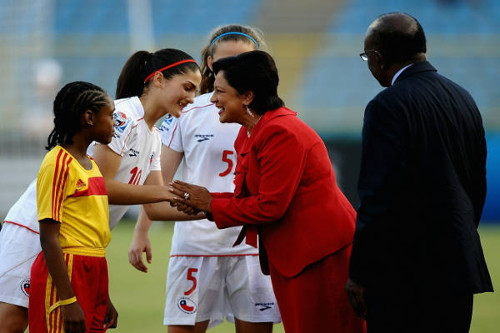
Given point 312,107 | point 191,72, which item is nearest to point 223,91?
point 191,72

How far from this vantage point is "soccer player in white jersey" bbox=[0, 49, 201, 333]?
3639 mm

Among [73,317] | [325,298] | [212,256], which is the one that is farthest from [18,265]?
[325,298]

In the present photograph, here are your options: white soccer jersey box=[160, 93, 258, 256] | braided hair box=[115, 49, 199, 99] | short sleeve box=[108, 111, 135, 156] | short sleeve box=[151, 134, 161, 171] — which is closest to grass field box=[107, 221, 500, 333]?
white soccer jersey box=[160, 93, 258, 256]

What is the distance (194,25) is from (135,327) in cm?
1540

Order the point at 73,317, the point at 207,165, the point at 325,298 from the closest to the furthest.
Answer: the point at 73,317 < the point at 325,298 < the point at 207,165

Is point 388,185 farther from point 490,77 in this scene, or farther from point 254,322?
point 490,77

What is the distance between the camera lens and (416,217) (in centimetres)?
302

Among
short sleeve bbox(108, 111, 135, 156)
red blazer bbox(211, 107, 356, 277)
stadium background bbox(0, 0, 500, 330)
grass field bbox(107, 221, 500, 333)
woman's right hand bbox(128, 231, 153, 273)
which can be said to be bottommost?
grass field bbox(107, 221, 500, 333)

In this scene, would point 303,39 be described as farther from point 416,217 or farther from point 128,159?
point 416,217

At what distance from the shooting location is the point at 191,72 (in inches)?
164

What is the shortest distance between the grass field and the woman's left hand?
3.08 m

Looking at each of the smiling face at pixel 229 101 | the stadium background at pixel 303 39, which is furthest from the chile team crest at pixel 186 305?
the stadium background at pixel 303 39

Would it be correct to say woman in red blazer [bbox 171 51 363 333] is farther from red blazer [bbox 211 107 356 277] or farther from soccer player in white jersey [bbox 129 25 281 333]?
soccer player in white jersey [bbox 129 25 281 333]

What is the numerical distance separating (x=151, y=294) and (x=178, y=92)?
4690 mm
